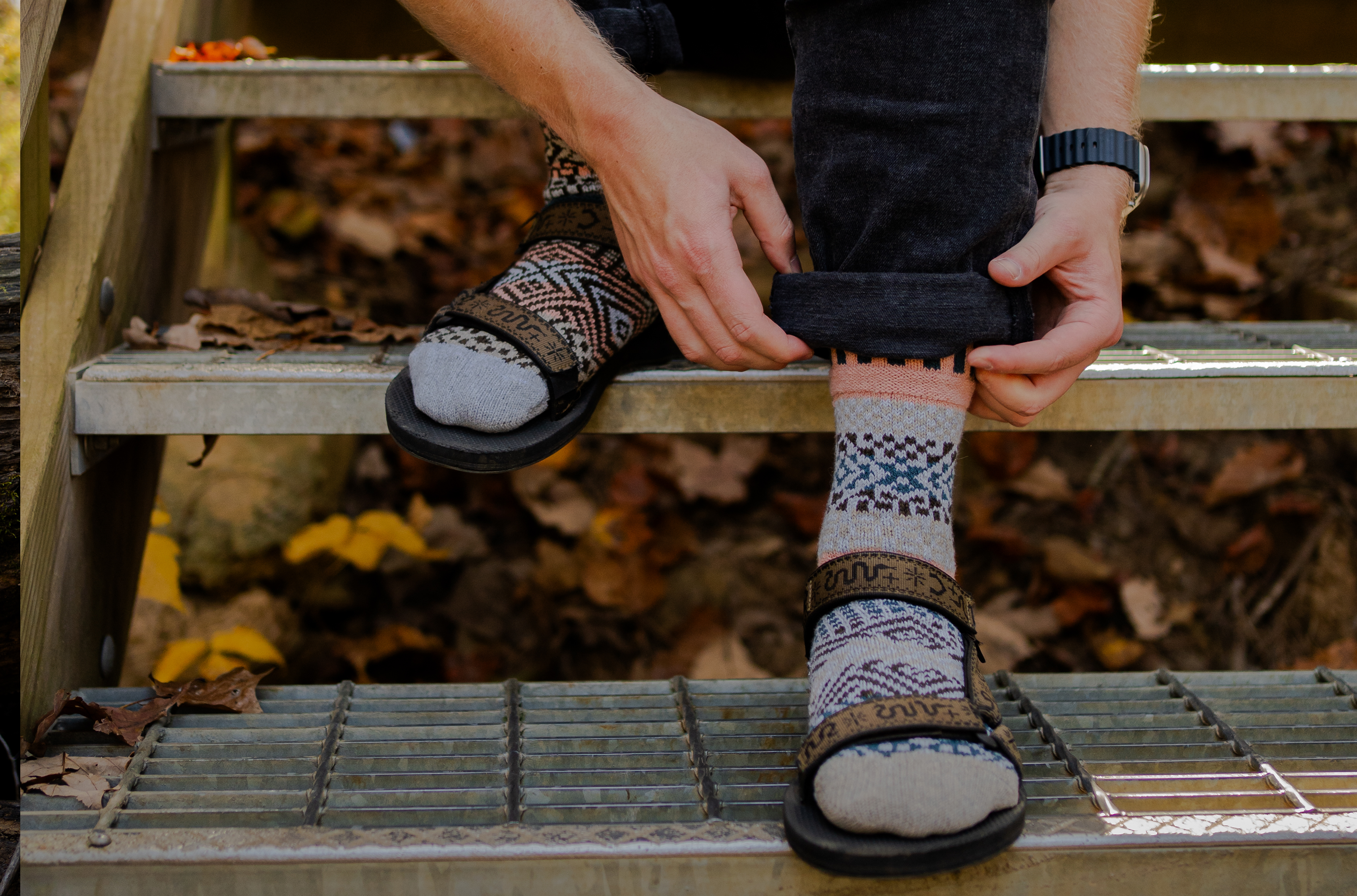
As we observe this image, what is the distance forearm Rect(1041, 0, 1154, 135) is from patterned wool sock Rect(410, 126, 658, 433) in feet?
1.25

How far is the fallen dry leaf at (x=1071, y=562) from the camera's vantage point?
1564 millimetres

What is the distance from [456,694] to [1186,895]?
22.4 inches

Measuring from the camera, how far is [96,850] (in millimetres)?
621

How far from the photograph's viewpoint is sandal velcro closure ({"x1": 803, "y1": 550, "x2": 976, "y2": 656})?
70 centimetres

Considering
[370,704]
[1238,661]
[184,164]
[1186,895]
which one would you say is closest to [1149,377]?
[1186,895]

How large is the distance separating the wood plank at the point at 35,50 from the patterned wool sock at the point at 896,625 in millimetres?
598

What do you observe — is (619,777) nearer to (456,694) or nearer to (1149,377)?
(456,694)

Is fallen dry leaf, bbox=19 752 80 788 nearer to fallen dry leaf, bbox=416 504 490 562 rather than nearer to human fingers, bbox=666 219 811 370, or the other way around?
human fingers, bbox=666 219 811 370

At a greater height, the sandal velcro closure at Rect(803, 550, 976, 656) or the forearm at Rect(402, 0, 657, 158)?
the forearm at Rect(402, 0, 657, 158)

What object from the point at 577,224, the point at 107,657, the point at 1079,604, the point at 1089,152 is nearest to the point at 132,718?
the point at 107,657

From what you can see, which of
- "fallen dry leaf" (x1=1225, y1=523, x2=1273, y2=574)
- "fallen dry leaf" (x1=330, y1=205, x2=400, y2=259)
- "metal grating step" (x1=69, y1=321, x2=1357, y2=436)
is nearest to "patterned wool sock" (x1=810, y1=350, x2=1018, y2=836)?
"metal grating step" (x1=69, y1=321, x2=1357, y2=436)

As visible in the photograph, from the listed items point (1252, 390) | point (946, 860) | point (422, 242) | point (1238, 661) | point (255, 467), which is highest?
point (1252, 390)

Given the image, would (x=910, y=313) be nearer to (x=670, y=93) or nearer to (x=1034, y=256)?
(x=1034, y=256)

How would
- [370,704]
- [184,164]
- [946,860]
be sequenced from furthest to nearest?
[184,164] < [370,704] < [946,860]
